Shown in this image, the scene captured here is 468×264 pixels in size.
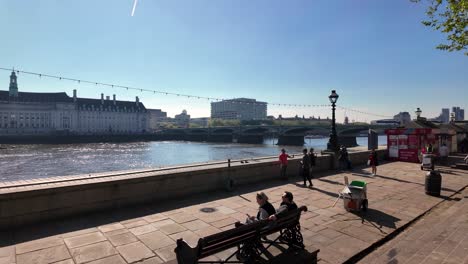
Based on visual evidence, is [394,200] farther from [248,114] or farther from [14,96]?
[248,114]

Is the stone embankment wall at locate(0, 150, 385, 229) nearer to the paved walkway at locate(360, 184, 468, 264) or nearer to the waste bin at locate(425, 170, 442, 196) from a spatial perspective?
the paved walkway at locate(360, 184, 468, 264)

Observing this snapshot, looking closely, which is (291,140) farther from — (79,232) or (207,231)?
(79,232)

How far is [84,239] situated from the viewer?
5.75 m

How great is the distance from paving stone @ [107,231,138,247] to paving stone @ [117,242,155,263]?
163mm

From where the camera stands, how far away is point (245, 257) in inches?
167

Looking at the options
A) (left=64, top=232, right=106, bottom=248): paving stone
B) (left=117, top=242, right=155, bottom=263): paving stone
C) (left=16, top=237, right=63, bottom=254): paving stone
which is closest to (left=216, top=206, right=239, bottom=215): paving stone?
(left=117, top=242, right=155, bottom=263): paving stone

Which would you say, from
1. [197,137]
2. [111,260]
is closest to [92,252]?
[111,260]

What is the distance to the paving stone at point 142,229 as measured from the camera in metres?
6.17

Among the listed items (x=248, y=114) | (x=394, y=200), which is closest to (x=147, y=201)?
(x=394, y=200)

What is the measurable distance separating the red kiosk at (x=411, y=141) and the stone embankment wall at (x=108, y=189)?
12.4 metres

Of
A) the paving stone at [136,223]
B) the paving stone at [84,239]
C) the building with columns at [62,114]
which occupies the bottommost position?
the paving stone at [136,223]

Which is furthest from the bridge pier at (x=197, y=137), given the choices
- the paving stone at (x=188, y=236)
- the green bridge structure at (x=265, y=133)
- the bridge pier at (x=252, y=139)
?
the paving stone at (x=188, y=236)

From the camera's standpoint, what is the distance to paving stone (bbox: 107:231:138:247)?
18.4 feet

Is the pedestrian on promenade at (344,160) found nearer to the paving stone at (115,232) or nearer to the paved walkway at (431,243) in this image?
the paved walkway at (431,243)
